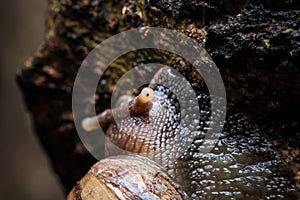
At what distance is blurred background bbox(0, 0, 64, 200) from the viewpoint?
2.57 m

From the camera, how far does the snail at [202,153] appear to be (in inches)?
40.7

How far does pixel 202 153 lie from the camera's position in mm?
1074

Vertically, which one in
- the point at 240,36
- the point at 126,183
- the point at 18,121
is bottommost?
the point at 18,121

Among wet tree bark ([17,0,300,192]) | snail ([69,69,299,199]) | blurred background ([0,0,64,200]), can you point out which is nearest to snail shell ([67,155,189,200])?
snail ([69,69,299,199])

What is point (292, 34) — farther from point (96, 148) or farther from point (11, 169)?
point (11, 169)

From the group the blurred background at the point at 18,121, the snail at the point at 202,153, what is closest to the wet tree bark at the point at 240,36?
the snail at the point at 202,153

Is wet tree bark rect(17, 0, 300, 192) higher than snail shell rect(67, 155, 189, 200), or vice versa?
wet tree bark rect(17, 0, 300, 192)

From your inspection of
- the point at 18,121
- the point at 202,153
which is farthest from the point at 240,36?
the point at 18,121

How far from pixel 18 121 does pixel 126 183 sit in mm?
1907

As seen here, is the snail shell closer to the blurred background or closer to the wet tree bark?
the wet tree bark

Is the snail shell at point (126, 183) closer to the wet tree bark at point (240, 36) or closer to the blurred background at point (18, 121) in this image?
the wet tree bark at point (240, 36)

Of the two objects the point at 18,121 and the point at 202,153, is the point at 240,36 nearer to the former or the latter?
the point at 202,153

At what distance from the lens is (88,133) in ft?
4.50

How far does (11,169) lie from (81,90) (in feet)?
4.99
